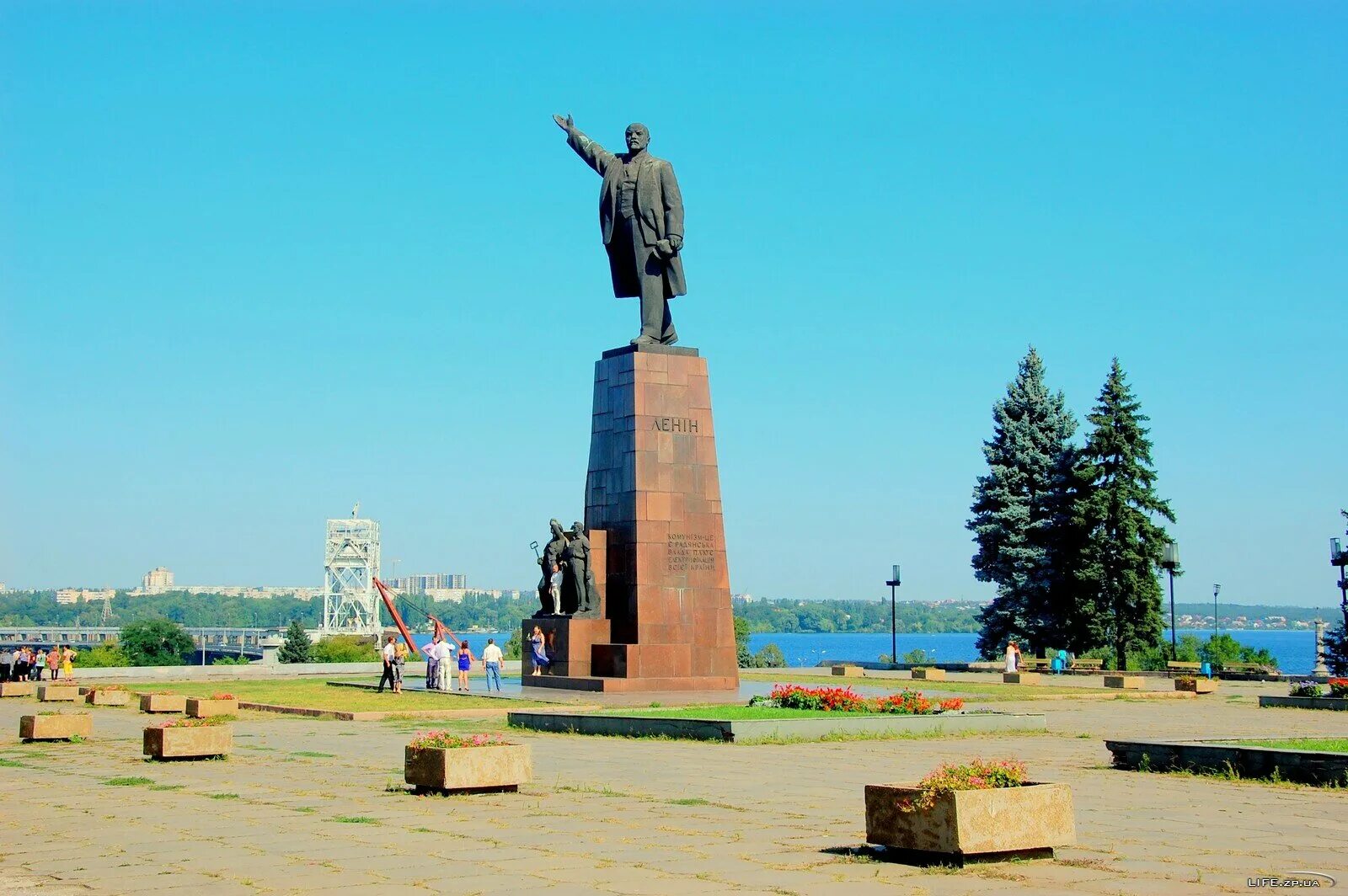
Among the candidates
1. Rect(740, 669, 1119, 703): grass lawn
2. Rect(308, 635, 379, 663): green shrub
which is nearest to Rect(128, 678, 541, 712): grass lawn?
Rect(740, 669, 1119, 703): grass lawn

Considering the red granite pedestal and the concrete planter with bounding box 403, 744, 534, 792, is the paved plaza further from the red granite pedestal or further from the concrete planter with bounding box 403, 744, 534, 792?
the red granite pedestal

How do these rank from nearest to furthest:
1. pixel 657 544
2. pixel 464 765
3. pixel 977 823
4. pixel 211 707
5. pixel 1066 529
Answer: pixel 977 823
pixel 464 765
pixel 211 707
pixel 657 544
pixel 1066 529

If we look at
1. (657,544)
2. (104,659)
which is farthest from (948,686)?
(104,659)

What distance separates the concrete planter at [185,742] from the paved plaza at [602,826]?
0.82 ft

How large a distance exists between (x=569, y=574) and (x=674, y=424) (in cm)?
328

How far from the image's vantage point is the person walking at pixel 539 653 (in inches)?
1032

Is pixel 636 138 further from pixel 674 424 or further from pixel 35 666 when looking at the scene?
pixel 35 666

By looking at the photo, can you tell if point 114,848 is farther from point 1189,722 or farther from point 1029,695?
point 1029,695

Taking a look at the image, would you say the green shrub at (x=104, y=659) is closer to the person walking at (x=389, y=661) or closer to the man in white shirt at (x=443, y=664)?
the person walking at (x=389, y=661)

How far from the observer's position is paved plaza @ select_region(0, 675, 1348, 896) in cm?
748

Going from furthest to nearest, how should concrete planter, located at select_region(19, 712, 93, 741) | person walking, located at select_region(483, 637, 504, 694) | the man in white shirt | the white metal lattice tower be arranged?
the white metal lattice tower, the man in white shirt, person walking, located at select_region(483, 637, 504, 694), concrete planter, located at select_region(19, 712, 93, 741)

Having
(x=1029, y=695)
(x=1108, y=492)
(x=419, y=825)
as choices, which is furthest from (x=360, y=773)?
(x=1108, y=492)

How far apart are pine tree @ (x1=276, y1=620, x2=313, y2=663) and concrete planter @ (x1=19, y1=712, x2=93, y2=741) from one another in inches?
1869

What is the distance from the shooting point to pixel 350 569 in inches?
5576
